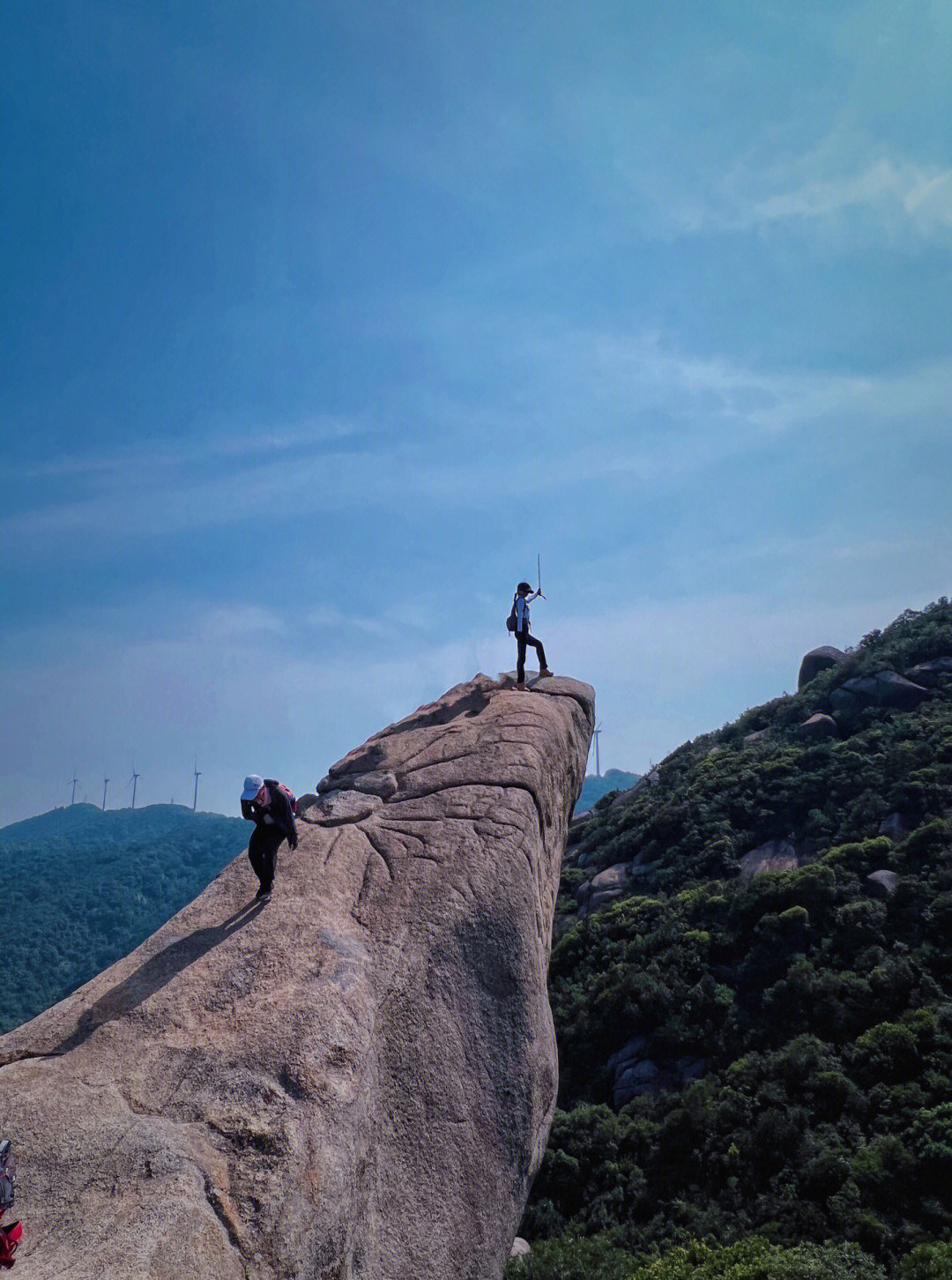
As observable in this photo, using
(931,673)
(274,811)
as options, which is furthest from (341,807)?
(931,673)

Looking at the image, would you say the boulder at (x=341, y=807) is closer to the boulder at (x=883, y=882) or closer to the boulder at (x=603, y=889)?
the boulder at (x=883, y=882)

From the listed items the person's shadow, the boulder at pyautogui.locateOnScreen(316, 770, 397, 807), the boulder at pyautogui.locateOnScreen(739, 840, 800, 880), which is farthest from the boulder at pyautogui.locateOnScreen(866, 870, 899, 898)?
the person's shadow

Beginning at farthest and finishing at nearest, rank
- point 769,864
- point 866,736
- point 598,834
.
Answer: point 598,834, point 866,736, point 769,864

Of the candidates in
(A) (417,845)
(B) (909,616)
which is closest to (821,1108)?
(A) (417,845)

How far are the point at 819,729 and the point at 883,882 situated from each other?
479 inches

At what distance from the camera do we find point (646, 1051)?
84.3 ft

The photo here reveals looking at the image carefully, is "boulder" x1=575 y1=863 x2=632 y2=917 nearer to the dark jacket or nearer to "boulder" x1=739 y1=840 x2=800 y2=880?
"boulder" x1=739 y1=840 x2=800 y2=880

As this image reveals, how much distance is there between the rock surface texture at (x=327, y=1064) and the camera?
6039 mm

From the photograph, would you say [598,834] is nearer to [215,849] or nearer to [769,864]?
[769,864]

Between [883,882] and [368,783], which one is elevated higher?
[368,783]

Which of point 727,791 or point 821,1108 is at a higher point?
point 727,791

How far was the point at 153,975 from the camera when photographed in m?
8.31

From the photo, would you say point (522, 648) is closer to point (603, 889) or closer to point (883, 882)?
point (883, 882)

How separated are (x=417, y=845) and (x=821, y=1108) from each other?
15.4m
